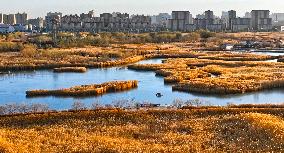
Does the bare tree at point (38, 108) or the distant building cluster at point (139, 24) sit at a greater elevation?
the distant building cluster at point (139, 24)

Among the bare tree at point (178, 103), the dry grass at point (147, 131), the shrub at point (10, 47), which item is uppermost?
the shrub at point (10, 47)

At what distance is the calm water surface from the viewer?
35.4m

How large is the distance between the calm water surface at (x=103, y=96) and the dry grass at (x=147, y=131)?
19.4ft

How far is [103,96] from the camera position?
121 feet

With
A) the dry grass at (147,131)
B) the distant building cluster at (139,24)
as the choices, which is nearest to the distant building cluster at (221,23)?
the distant building cluster at (139,24)

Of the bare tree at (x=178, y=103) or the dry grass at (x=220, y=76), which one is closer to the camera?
the bare tree at (x=178, y=103)

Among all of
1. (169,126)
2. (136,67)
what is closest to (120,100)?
(169,126)

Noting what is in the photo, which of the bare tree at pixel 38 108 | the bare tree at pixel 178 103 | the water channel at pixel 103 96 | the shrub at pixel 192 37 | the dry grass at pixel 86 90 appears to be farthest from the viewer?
the shrub at pixel 192 37

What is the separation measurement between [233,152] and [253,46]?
222 ft

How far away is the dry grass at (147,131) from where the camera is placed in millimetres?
22328

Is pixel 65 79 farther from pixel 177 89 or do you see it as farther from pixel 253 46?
pixel 253 46

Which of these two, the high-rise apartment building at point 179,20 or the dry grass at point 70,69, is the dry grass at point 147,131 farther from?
the high-rise apartment building at point 179,20

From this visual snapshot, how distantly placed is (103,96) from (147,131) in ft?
40.8

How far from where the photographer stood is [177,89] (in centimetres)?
3938
